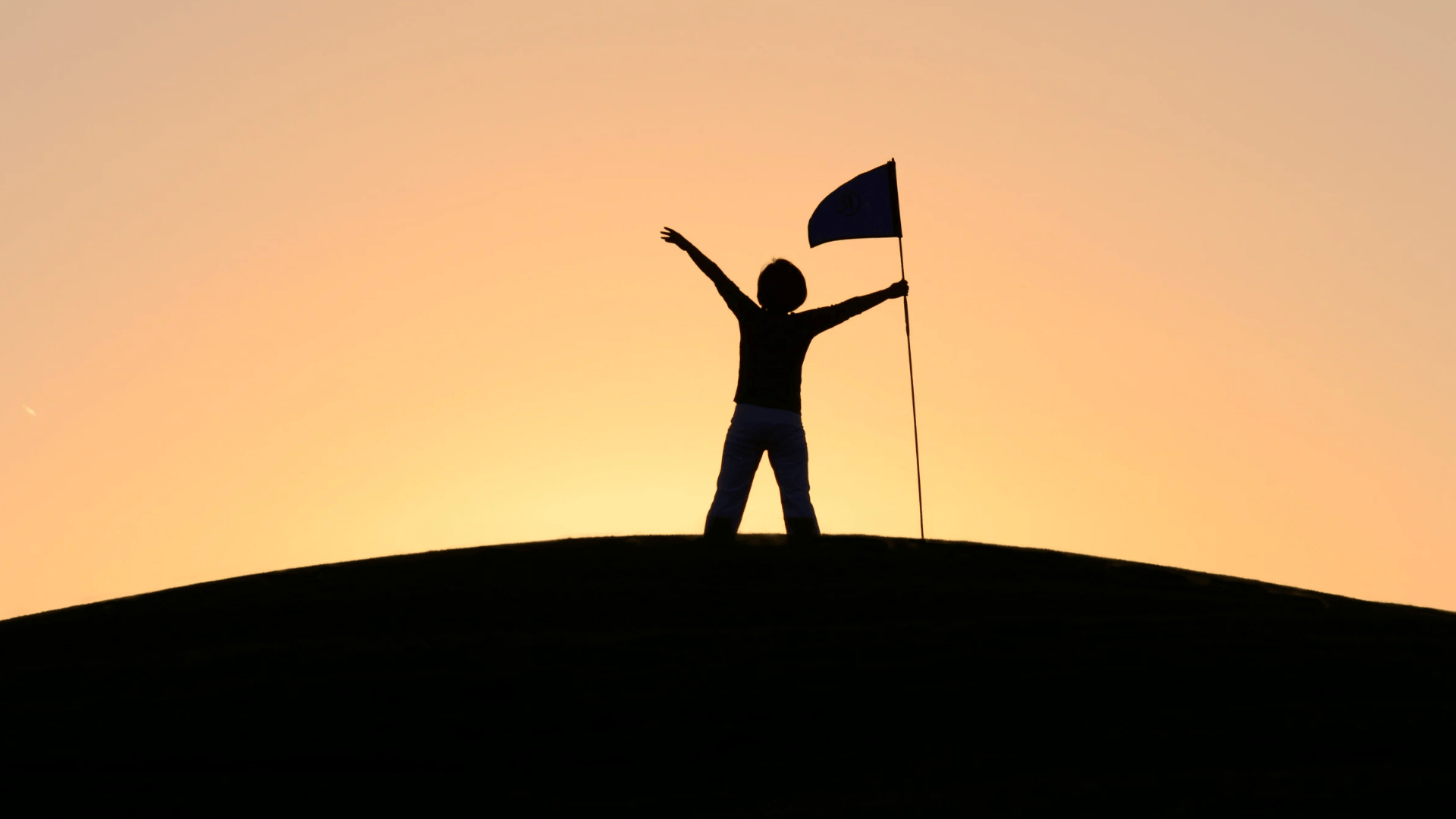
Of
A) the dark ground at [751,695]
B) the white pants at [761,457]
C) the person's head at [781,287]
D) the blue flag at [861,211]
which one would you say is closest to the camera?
the dark ground at [751,695]

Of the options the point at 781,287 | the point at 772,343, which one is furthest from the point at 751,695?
the point at 781,287

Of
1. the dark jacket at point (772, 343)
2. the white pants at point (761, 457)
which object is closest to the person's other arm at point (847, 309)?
the dark jacket at point (772, 343)

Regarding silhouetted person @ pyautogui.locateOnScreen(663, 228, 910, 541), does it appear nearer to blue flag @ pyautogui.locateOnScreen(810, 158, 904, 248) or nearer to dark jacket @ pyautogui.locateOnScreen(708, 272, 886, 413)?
dark jacket @ pyautogui.locateOnScreen(708, 272, 886, 413)

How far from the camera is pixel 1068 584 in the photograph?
38.5 feet

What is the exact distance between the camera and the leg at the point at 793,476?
11.7 m

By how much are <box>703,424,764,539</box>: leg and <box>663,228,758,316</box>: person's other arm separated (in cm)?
115

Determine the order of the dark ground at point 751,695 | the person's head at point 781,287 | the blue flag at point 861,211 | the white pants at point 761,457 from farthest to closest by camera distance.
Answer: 1. the blue flag at point 861,211
2. the person's head at point 781,287
3. the white pants at point 761,457
4. the dark ground at point 751,695

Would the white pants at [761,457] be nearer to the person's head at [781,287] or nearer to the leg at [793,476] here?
the leg at [793,476]

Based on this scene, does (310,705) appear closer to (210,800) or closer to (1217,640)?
(210,800)

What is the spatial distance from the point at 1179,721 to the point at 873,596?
344cm

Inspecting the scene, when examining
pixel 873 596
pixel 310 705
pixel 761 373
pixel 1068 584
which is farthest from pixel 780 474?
pixel 310 705

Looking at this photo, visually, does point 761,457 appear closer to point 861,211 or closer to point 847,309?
point 847,309

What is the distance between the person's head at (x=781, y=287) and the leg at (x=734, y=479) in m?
1.21

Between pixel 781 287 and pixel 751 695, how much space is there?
16.7ft
